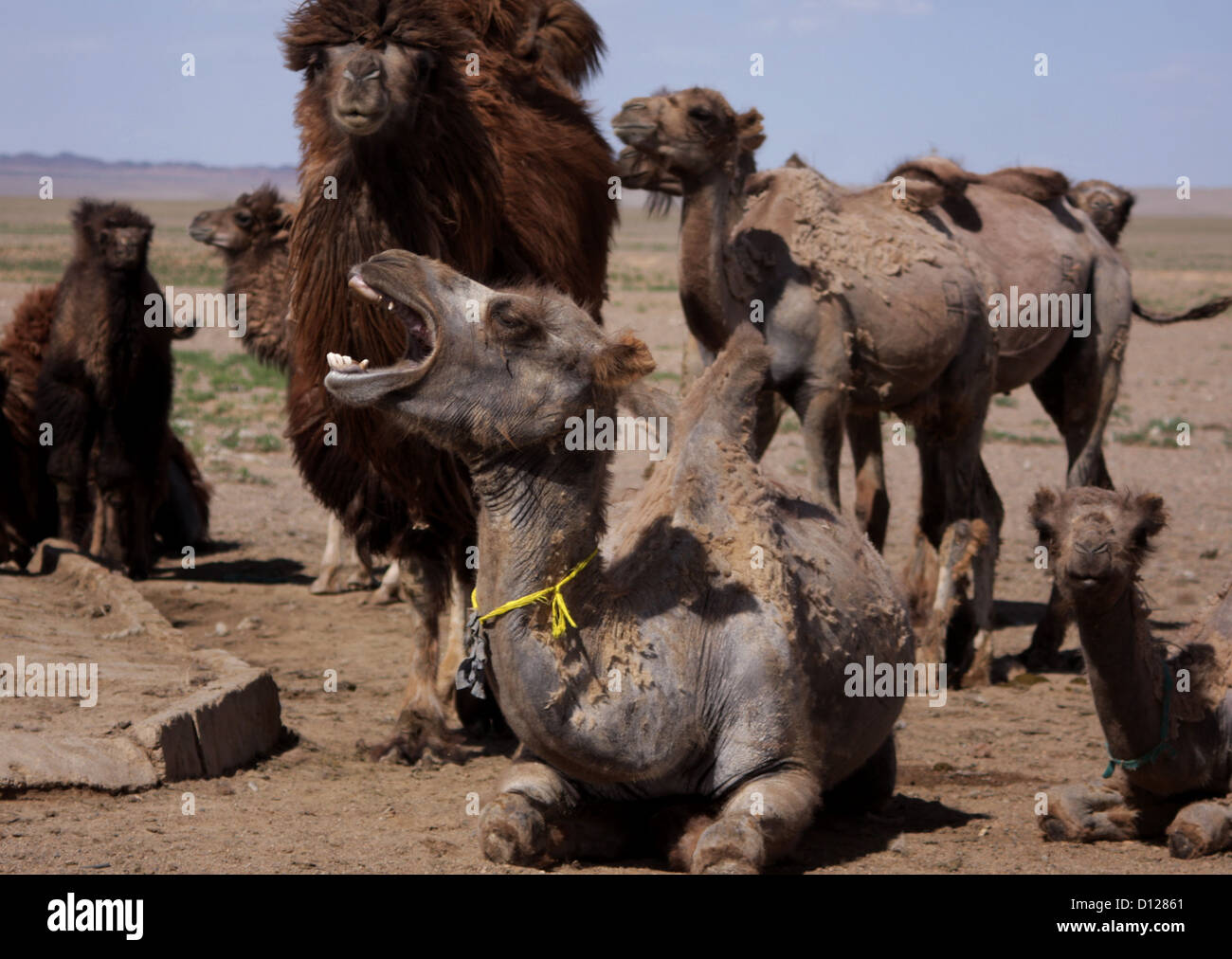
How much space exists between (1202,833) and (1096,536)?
1.09 metres

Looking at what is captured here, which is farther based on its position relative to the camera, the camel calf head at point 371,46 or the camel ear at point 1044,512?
the camel calf head at point 371,46

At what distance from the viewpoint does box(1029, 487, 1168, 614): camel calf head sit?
4.69m

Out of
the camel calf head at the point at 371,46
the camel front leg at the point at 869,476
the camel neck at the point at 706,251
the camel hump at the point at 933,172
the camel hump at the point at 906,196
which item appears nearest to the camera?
the camel calf head at the point at 371,46

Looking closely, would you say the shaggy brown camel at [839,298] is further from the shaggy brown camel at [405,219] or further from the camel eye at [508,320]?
the camel eye at [508,320]

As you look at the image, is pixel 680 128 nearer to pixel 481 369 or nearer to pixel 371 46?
pixel 371 46

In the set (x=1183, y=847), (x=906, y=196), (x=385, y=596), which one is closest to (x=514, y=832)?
(x=1183, y=847)

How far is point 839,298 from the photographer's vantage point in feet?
26.2

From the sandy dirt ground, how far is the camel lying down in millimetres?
291

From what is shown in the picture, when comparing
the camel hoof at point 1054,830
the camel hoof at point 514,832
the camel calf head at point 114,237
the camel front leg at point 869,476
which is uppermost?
the camel calf head at point 114,237

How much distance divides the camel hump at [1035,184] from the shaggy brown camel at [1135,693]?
499cm

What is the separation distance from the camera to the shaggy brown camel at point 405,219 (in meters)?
6.12

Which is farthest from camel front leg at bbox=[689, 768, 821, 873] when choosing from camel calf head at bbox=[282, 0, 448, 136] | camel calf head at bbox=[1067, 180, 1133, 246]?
camel calf head at bbox=[1067, 180, 1133, 246]

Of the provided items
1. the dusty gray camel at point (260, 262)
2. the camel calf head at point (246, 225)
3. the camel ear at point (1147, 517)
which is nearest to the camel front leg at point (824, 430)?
the camel ear at point (1147, 517)

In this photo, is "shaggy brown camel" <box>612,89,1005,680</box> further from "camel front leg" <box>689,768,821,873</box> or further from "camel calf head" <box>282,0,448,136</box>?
"camel front leg" <box>689,768,821,873</box>
